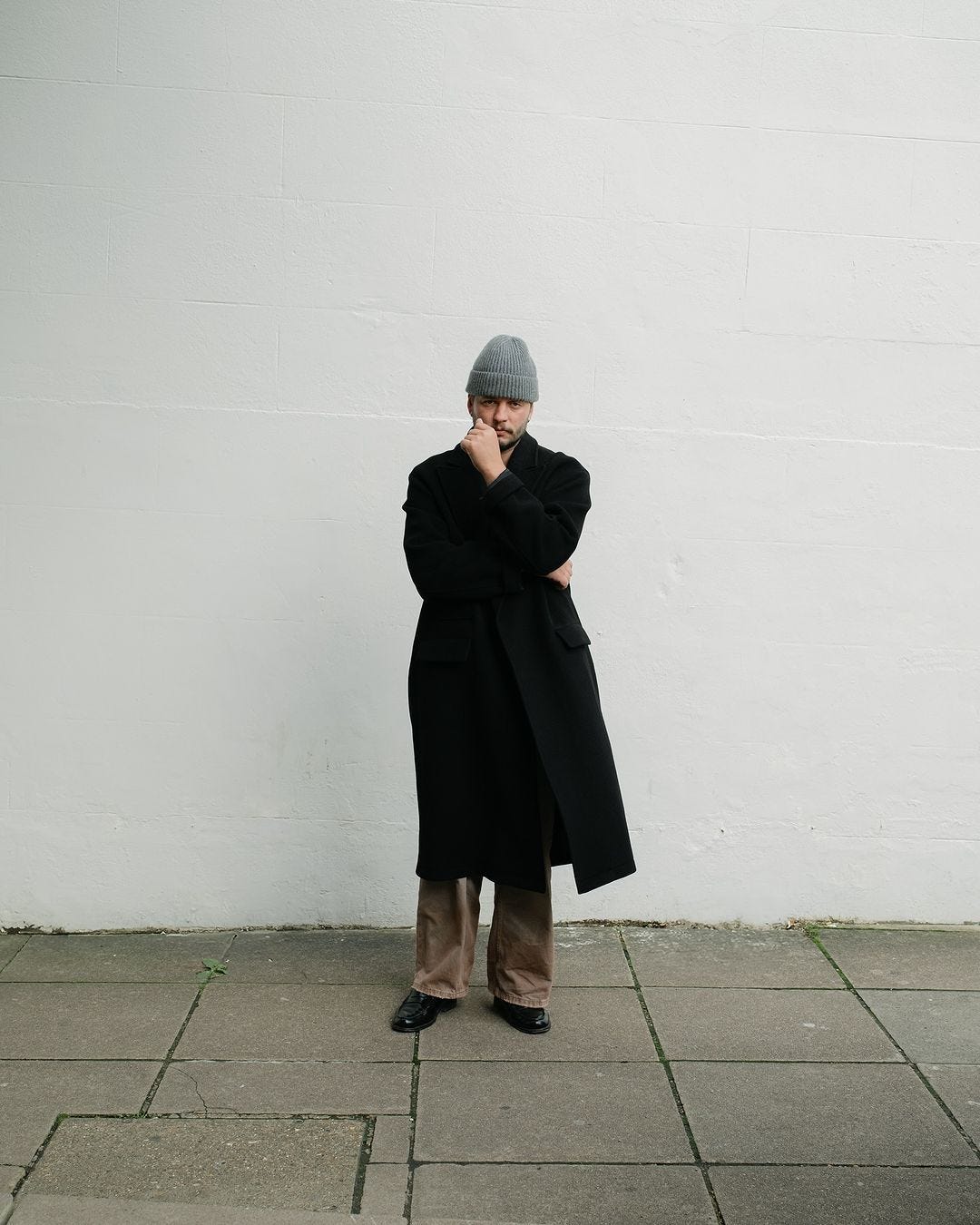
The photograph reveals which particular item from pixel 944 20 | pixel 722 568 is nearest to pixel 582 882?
pixel 722 568

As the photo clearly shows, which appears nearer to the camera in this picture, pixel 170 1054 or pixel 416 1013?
pixel 170 1054

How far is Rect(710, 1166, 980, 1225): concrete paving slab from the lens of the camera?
2.84m

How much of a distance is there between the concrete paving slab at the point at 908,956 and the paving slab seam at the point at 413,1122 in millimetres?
1564

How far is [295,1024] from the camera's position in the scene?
12.6 feet

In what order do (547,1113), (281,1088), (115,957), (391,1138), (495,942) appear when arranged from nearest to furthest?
(391,1138) < (547,1113) < (281,1088) < (495,942) < (115,957)

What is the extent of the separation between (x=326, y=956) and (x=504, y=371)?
6.98 feet

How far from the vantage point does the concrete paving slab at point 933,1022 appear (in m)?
3.74

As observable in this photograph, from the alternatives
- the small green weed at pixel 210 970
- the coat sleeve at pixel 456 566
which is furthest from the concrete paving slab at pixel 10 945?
the coat sleeve at pixel 456 566

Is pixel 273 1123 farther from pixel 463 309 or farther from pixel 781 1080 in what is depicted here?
pixel 463 309

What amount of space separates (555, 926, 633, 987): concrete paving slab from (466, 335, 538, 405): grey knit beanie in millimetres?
1922

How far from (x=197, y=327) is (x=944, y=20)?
2.83 m

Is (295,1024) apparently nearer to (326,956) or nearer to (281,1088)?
(281,1088)

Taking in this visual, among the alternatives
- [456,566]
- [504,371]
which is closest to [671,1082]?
[456,566]

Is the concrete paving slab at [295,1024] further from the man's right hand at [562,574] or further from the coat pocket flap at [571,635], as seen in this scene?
the man's right hand at [562,574]
